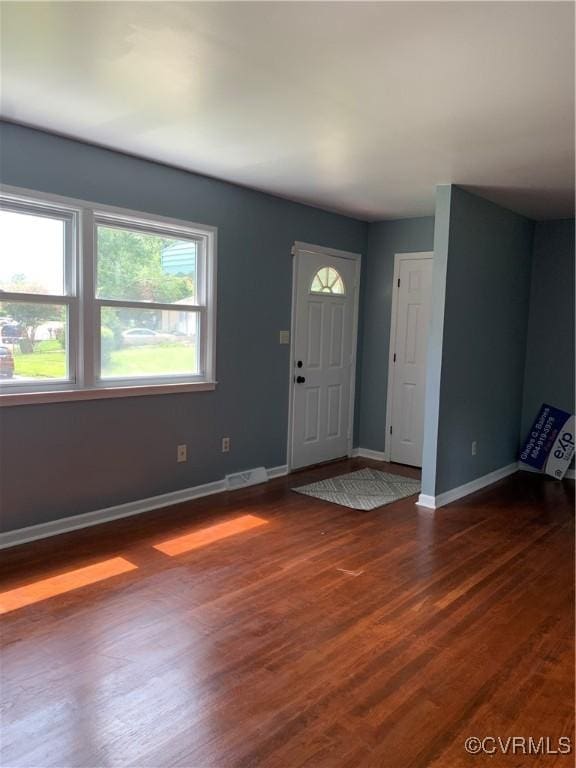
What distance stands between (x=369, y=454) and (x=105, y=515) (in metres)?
2.98

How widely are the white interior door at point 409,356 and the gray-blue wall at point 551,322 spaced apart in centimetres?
110

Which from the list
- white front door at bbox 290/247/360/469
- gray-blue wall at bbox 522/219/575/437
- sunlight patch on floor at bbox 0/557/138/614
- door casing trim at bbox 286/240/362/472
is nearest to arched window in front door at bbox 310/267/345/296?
white front door at bbox 290/247/360/469

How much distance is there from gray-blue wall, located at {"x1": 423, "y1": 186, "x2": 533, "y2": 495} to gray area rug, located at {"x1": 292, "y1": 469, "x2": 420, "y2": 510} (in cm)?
37

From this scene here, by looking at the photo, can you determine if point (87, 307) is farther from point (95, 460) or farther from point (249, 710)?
point (249, 710)

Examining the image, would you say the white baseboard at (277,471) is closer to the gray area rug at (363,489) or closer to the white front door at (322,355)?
the white front door at (322,355)

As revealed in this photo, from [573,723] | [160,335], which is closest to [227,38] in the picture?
[160,335]

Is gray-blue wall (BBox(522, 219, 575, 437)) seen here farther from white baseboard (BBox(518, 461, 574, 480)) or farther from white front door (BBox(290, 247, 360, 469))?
white front door (BBox(290, 247, 360, 469))

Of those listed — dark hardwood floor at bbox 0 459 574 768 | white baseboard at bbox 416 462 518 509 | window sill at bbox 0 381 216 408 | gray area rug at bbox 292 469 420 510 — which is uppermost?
window sill at bbox 0 381 216 408

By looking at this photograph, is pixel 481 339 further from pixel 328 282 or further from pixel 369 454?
pixel 369 454

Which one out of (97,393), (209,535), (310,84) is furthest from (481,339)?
(97,393)

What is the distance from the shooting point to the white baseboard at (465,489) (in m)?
4.48

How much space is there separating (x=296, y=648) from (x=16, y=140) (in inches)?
117

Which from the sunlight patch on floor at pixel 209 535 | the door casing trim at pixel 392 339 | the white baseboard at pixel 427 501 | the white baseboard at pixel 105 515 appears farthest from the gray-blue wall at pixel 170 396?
the white baseboard at pixel 427 501

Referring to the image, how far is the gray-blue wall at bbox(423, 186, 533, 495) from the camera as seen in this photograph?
445cm
